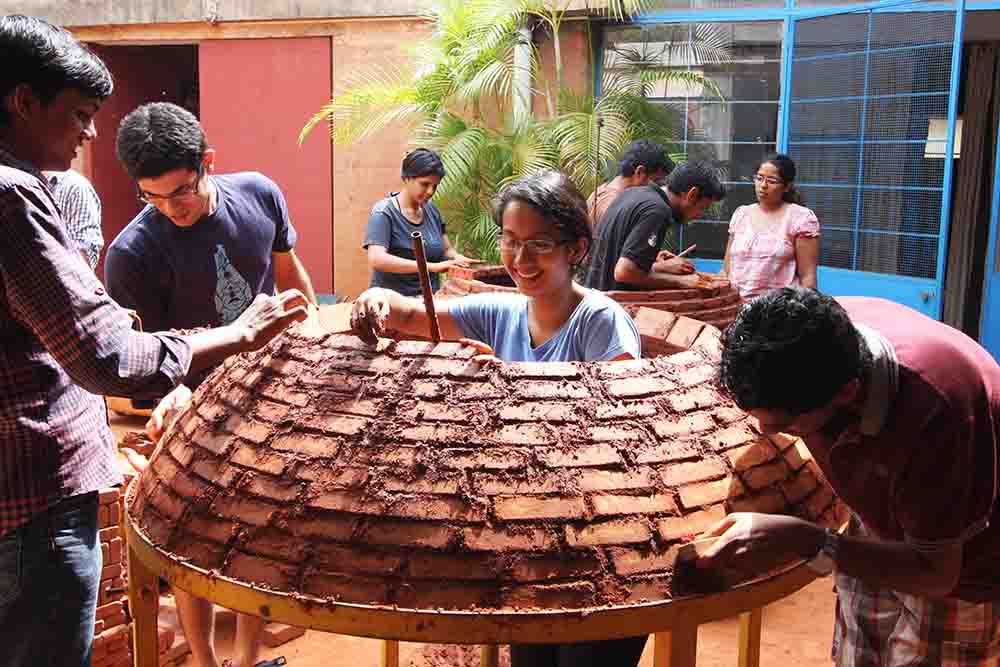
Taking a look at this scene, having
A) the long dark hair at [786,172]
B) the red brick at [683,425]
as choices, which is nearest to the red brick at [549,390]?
the red brick at [683,425]

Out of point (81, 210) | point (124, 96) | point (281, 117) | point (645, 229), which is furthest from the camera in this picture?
point (124, 96)

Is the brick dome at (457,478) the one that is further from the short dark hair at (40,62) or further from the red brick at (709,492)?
the short dark hair at (40,62)

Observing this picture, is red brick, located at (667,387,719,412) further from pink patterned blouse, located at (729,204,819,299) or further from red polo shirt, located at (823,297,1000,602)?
pink patterned blouse, located at (729,204,819,299)

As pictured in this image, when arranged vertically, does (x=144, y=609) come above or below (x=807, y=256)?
below

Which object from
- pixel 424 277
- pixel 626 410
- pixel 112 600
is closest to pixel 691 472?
pixel 626 410

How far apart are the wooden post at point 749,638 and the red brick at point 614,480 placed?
0.83 metres

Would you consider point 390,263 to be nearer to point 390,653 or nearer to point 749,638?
point 390,653

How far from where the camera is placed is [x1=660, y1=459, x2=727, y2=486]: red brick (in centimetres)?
149

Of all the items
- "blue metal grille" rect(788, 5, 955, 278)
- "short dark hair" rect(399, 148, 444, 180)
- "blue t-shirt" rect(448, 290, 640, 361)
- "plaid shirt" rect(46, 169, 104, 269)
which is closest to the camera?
"blue t-shirt" rect(448, 290, 640, 361)

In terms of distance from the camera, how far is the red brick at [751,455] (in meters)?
1.58

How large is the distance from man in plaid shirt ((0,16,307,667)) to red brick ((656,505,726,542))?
2.76 ft

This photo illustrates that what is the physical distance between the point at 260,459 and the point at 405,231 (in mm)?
3552

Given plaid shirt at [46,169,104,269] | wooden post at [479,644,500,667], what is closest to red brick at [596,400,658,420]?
wooden post at [479,644,500,667]

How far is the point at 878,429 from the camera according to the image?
61.5 inches
